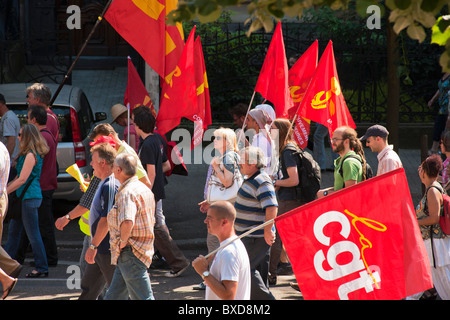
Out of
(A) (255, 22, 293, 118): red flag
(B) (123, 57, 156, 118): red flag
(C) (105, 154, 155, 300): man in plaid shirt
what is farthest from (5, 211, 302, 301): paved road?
(A) (255, 22, 293, 118): red flag

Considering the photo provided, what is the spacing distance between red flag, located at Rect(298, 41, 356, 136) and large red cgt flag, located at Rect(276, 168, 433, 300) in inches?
121

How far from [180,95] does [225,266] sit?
411 cm

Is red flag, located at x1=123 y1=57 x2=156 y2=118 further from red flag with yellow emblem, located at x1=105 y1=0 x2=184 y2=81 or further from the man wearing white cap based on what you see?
the man wearing white cap

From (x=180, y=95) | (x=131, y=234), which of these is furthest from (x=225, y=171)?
(x=180, y=95)

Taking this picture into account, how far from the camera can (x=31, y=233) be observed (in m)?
7.73

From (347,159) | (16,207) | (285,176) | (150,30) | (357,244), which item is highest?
(150,30)

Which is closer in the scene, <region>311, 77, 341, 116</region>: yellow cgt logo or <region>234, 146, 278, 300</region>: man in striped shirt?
<region>234, 146, 278, 300</region>: man in striped shirt

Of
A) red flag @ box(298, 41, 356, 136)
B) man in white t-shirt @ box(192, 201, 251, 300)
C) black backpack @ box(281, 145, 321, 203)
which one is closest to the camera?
man in white t-shirt @ box(192, 201, 251, 300)

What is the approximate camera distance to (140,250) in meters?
Answer: 5.84

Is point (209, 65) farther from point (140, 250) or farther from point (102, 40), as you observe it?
point (140, 250)

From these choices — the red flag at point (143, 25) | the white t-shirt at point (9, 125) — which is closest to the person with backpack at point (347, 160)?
the red flag at point (143, 25)

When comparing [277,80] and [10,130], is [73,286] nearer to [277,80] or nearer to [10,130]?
[10,130]

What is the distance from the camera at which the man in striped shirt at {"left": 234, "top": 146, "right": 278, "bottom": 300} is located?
6.29 metres

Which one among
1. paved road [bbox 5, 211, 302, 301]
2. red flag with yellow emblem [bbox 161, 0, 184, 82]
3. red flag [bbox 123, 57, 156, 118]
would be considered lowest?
paved road [bbox 5, 211, 302, 301]
